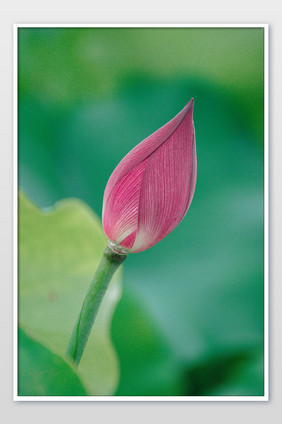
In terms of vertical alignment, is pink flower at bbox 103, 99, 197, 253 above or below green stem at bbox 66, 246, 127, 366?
above

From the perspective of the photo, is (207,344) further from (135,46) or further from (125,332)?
(135,46)

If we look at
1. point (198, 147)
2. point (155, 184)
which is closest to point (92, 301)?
point (155, 184)

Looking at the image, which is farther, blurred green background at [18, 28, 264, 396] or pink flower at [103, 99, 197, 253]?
blurred green background at [18, 28, 264, 396]

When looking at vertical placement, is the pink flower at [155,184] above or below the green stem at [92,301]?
above

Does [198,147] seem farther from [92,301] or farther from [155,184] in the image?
[92,301]

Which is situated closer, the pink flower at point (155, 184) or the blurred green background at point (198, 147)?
the pink flower at point (155, 184)

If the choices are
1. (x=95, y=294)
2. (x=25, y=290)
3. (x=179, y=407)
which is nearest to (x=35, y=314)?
(x=25, y=290)
